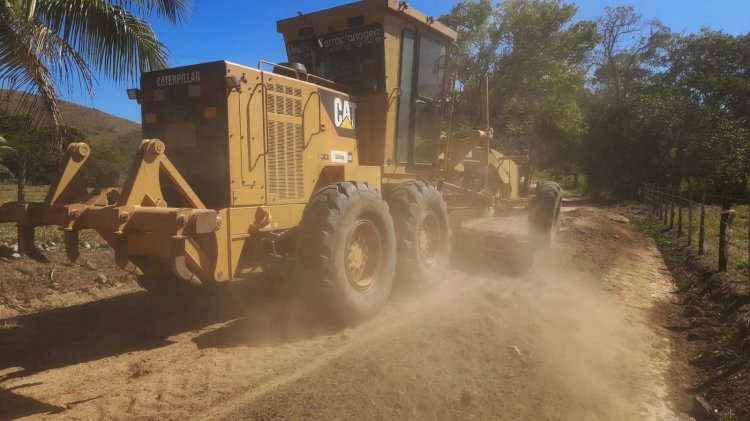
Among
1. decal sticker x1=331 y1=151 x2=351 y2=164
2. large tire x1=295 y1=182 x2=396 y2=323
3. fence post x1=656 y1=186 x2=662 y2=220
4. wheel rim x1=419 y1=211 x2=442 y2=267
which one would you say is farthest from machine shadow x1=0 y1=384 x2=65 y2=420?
fence post x1=656 y1=186 x2=662 y2=220

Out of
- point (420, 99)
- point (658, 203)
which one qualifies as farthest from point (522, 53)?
point (420, 99)

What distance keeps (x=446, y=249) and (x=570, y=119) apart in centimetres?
2160

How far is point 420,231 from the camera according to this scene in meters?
6.76

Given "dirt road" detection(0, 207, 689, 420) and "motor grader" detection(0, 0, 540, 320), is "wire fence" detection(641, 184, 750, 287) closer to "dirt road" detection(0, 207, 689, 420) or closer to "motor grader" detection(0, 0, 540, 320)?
"dirt road" detection(0, 207, 689, 420)

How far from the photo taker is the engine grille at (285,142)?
529cm

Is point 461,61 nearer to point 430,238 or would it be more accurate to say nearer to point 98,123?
point 430,238

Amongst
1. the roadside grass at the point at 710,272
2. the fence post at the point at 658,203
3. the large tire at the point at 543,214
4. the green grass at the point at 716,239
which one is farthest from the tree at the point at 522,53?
the large tire at the point at 543,214

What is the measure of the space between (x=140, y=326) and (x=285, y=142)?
2.48 metres

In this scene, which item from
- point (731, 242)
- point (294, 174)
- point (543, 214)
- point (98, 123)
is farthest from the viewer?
point (98, 123)

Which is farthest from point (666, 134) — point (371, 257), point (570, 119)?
point (371, 257)

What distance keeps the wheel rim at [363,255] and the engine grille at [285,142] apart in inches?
30.2

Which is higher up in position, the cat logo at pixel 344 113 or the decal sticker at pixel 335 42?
the decal sticker at pixel 335 42

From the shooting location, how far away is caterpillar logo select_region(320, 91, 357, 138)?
19.9 feet

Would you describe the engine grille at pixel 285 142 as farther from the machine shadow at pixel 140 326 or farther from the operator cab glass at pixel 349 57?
the operator cab glass at pixel 349 57
